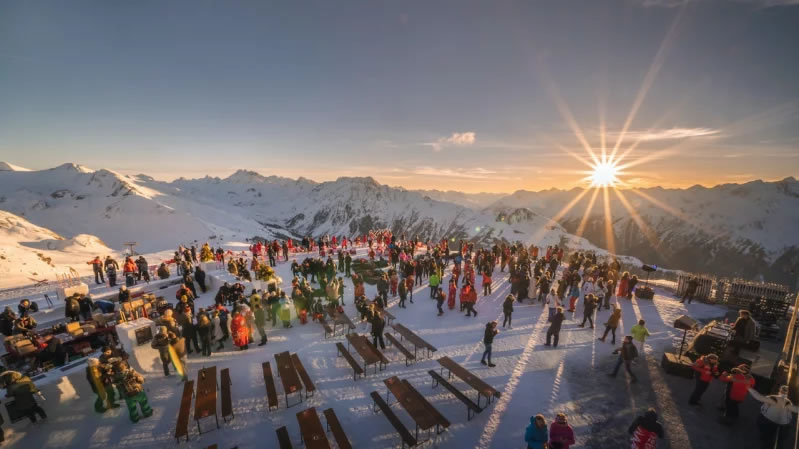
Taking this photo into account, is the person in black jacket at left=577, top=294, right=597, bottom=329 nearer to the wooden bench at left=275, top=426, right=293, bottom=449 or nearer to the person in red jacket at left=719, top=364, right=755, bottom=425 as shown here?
the person in red jacket at left=719, top=364, right=755, bottom=425

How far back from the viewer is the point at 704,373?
7.79 meters

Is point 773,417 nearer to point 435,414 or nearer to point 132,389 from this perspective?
point 435,414

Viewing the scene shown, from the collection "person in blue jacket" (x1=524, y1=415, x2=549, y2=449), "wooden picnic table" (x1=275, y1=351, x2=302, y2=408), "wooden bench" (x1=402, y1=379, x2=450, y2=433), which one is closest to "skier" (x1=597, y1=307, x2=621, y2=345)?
"person in blue jacket" (x1=524, y1=415, x2=549, y2=449)

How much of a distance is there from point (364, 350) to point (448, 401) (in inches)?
118

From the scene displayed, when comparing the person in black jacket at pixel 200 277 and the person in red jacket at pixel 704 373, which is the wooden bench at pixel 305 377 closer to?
the person in red jacket at pixel 704 373

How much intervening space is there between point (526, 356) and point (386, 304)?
6.57 metres

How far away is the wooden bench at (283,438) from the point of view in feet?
20.9

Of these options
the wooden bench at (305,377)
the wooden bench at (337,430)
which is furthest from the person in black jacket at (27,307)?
the wooden bench at (337,430)

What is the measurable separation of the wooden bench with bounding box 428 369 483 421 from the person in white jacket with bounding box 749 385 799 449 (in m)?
5.98

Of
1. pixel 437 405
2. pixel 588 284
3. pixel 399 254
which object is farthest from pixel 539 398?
pixel 399 254

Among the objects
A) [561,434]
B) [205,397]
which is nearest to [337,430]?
[205,397]

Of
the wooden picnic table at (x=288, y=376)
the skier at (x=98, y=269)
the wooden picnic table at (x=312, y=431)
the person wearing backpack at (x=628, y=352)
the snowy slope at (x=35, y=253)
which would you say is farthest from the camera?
the snowy slope at (x=35, y=253)

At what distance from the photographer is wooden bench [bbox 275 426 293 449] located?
20.9 ft

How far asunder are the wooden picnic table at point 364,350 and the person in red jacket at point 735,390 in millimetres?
9042
